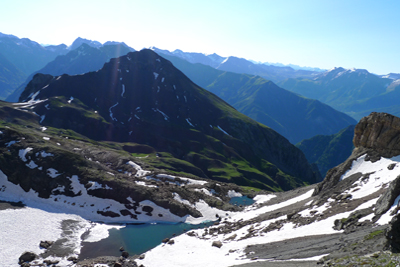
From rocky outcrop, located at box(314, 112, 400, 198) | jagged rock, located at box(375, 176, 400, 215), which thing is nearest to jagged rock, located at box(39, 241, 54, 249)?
jagged rock, located at box(375, 176, 400, 215)

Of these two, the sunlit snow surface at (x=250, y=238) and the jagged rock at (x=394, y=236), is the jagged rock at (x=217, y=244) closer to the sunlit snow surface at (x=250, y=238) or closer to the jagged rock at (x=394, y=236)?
the sunlit snow surface at (x=250, y=238)

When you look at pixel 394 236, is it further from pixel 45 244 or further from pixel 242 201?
pixel 242 201

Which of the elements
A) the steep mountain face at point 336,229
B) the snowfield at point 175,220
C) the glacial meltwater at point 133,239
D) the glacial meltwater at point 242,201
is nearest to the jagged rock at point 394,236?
the steep mountain face at point 336,229

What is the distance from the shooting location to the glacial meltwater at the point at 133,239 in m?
62.7

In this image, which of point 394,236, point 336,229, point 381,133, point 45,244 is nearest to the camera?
point 394,236

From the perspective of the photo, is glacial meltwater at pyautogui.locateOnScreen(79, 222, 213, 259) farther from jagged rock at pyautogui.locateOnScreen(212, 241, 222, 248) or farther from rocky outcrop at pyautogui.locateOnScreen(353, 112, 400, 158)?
rocky outcrop at pyautogui.locateOnScreen(353, 112, 400, 158)

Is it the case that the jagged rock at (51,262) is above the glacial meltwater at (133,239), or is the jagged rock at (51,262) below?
above

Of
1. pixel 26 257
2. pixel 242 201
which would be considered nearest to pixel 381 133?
pixel 242 201

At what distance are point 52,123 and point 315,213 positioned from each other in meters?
195

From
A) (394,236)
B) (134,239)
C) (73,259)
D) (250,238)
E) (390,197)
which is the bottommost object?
(134,239)

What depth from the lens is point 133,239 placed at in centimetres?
7112

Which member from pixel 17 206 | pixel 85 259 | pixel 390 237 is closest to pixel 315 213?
pixel 390 237

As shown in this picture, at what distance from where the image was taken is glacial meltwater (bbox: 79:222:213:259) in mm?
62688

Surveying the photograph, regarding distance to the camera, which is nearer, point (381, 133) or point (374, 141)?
point (381, 133)
